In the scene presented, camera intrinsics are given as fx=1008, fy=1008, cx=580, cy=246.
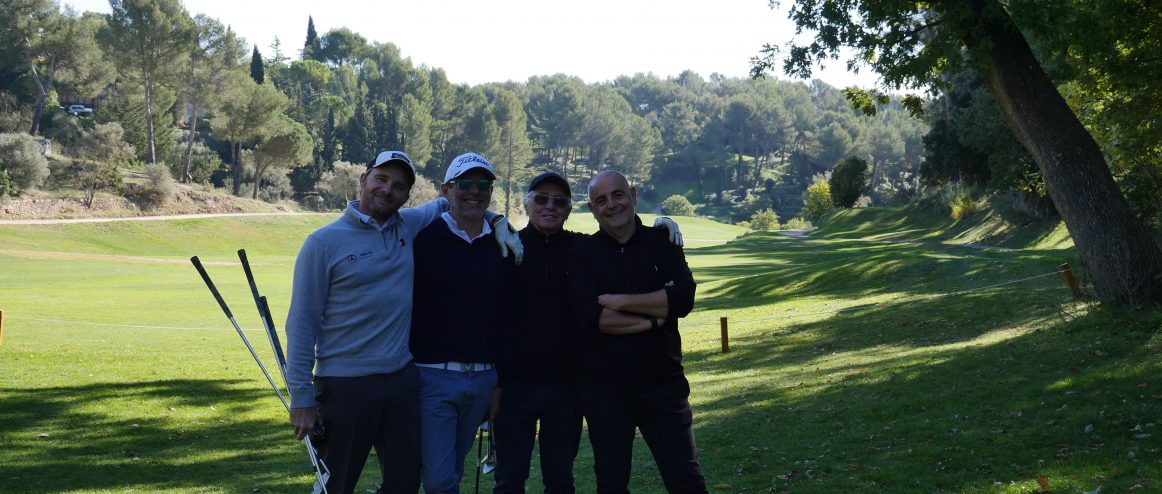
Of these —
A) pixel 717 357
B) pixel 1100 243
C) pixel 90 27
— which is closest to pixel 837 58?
pixel 1100 243

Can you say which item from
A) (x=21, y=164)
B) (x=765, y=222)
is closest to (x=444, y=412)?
(x=21, y=164)

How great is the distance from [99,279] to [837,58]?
32.3 meters

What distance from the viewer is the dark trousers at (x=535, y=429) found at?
5480mm

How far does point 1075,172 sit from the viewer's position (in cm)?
1226

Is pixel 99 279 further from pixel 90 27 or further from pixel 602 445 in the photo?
pixel 90 27

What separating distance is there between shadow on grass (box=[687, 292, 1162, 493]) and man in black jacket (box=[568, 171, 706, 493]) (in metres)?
3.54

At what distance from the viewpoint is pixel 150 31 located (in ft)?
268

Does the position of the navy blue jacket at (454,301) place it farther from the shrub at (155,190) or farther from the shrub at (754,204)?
the shrub at (754,204)

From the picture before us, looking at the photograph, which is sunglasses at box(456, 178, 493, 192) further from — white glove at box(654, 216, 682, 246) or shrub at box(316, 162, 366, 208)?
shrub at box(316, 162, 366, 208)

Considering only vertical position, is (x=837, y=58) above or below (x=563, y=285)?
above

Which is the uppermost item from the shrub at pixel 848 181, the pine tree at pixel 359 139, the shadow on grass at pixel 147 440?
the pine tree at pixel 359 139

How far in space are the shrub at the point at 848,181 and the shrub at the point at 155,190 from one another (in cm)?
5134

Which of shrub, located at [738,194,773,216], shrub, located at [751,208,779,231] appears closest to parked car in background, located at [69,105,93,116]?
shrub, located at [751,208,779,231]

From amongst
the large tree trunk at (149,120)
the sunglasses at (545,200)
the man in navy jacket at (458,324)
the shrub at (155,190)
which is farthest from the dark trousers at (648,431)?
the large tree trunk at (149,120)
